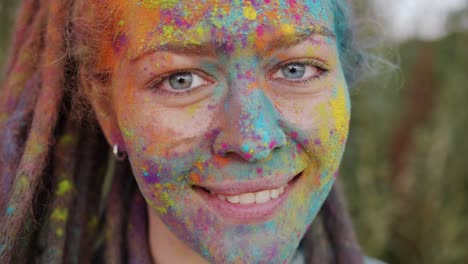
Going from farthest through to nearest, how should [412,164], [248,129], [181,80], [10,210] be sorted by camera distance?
1. [412,164]
2. [10,210]
3. [181,80]
4. [248,129]

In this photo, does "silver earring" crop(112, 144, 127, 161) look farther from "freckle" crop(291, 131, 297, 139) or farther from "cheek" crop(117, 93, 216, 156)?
"freckle" crop(291, 131, 297, 139)

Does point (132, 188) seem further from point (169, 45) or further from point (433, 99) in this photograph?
point (433, 99)

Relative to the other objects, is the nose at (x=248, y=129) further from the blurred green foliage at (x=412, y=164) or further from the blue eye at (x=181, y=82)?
the blurred green foliage at (x=412, y=164)

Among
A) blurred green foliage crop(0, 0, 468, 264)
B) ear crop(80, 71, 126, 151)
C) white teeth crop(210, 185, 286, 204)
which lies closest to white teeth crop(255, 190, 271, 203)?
white teeth crop(210, 185, 286, 204)

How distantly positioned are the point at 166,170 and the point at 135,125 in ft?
0.54

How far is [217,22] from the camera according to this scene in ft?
4.52

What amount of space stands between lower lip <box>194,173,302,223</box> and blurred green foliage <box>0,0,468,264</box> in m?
1.59

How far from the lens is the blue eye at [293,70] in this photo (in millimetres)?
1499

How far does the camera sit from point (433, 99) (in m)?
4.14

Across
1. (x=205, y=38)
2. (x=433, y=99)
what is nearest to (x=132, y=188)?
(x=205, y=38)

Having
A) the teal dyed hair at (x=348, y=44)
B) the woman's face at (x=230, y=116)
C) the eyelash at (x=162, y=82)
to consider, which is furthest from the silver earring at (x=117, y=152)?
the teal dyed hair at (x=348, y=44)

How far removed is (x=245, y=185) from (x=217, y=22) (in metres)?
0.46

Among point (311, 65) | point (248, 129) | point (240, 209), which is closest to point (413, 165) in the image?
point (311, 65)

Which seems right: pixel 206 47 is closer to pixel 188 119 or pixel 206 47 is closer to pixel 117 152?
pixel 188 119
